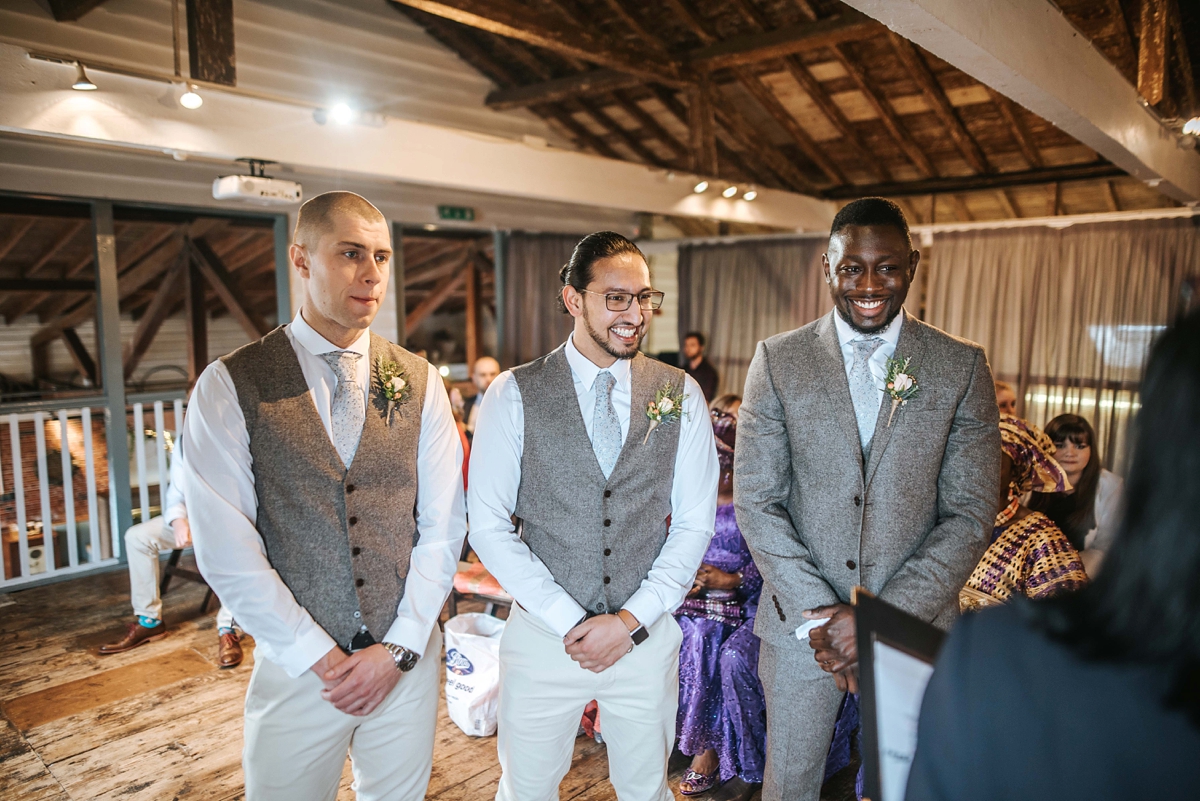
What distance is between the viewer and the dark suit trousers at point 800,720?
73.1 inches

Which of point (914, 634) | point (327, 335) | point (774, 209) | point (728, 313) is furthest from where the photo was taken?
point (728, 313)

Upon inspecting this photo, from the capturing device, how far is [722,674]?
2.73 metres

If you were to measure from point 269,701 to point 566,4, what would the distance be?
21.1 feet

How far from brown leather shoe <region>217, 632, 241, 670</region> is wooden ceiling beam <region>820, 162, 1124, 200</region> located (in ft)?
26.0

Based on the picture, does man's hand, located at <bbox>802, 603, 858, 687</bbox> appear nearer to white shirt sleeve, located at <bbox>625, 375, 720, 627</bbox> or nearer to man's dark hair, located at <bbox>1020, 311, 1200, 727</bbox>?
white shirt sleeve, located at <bbox>625, 375, 720, 627</bbox>

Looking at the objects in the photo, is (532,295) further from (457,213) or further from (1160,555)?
(1160,555)

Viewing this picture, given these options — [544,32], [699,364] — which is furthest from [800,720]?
[699,364]

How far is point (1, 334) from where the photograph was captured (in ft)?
34.8

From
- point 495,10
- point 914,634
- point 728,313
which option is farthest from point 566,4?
point 914,634

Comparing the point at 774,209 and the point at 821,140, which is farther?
the point at 821,140

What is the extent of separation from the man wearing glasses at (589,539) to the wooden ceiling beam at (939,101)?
5.09 m

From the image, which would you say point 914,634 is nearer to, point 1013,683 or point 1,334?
point 1013,683

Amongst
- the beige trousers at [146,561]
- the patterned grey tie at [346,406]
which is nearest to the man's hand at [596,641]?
the patterned grey tie at [346,406]

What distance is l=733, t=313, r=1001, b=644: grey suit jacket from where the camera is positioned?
184cm
